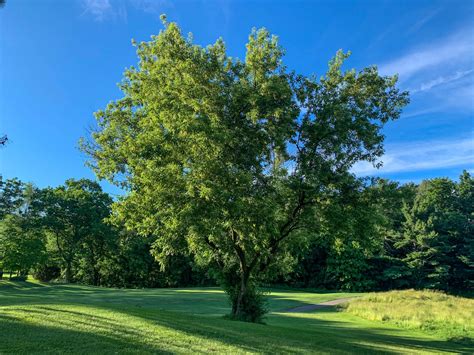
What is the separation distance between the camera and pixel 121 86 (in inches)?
818

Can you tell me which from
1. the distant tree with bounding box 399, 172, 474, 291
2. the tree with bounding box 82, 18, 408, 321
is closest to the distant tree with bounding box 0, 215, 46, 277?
the tree with bounding box 82, 18, 408, 321

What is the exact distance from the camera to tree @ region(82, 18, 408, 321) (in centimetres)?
1449

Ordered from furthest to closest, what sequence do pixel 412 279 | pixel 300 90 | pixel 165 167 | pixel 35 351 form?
pixel 412 279 < pixel 300 90 < pixel 165 167 < pixel 35 351

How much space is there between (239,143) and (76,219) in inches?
1654

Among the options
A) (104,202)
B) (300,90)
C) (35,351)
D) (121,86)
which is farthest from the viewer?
(104,202)

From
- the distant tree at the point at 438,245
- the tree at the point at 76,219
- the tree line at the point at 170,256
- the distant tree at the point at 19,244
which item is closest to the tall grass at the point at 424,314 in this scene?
the tree line at the point at 170,256

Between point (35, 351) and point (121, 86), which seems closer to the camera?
point (35, 351)

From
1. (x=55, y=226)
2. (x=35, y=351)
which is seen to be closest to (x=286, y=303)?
(x=35, y=351)

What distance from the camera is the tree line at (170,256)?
4869 cm

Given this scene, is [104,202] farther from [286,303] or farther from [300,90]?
[300,90]

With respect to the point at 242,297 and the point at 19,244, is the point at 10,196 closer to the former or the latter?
the point at 19,244

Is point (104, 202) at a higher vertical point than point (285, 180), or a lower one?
higher

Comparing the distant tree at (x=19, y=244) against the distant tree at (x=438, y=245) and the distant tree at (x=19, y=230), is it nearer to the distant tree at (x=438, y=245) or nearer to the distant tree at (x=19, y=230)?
the distant tree at (x=19, y=230)

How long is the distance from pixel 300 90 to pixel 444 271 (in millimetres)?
51432
